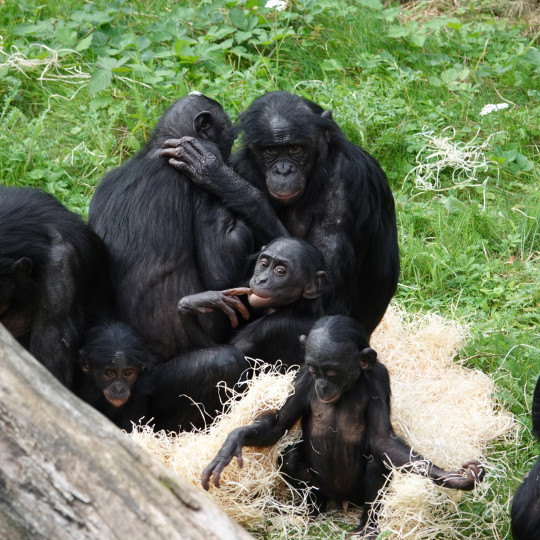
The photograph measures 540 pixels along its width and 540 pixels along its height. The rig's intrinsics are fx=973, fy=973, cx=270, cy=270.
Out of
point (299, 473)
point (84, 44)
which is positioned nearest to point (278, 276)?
point (299, 473)

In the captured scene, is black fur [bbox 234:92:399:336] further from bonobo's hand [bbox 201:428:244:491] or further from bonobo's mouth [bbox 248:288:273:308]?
bonobo's hand [bbox 201:428:244:491]

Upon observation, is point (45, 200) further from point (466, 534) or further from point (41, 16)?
point (41, 16)

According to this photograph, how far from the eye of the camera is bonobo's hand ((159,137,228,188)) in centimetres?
639

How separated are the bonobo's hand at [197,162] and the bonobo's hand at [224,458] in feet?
5.93

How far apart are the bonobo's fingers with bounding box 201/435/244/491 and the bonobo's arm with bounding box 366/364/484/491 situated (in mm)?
743

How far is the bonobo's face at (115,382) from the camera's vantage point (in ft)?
19.1

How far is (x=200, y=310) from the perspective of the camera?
6.11 metres

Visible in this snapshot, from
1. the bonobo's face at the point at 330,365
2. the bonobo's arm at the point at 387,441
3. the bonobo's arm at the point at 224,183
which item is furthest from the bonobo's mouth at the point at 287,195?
the bonobo's arm at the point at 387,441

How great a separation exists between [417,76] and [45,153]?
12.7ft

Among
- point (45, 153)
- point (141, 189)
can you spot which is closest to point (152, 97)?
point (45, 153)

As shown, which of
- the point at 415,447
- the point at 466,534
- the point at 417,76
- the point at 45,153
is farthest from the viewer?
the point at 417,76

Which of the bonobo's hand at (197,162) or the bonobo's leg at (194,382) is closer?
the bonobo's leg at (194,382)

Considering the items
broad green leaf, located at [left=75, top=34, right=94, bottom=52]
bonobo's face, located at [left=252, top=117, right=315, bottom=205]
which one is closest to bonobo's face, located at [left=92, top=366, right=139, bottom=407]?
bonobo's face, located at [left=252, top=117, right=315, bottom=205]

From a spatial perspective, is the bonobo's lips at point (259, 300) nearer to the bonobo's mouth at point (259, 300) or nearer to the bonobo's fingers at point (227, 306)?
the bonobo's mouth at point (259, 300)
